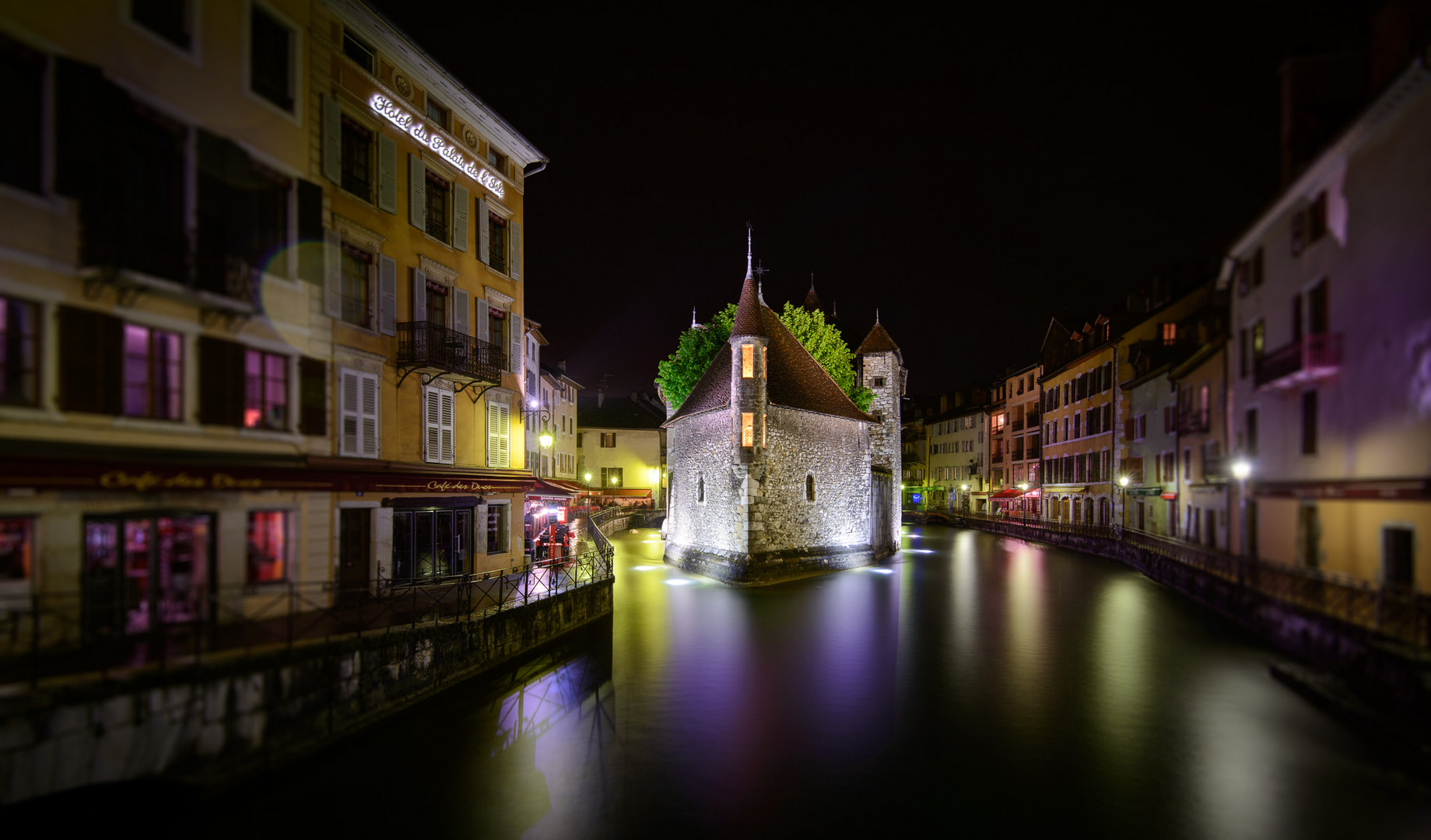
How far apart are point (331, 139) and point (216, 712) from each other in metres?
9.24

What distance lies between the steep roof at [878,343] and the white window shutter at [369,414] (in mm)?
28830

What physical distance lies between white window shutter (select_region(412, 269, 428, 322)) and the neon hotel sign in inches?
105

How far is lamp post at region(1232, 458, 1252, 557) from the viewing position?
227 inches

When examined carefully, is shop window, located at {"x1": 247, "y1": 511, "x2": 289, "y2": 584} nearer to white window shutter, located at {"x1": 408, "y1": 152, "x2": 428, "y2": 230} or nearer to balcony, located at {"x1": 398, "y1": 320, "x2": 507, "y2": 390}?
balcony, located at {"x1": 398, "y1": 320, "x2": 507, "y2": 390}

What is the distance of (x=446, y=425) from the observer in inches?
600

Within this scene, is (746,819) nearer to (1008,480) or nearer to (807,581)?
(807,581)

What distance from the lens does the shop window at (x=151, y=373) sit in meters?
6.98

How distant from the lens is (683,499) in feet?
102

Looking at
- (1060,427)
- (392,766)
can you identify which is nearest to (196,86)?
(392,766)

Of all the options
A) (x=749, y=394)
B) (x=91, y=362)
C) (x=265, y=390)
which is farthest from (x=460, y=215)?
(x=749, y=394)

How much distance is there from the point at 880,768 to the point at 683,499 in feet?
71.6

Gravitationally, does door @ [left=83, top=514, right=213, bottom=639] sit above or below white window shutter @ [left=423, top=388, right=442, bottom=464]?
below

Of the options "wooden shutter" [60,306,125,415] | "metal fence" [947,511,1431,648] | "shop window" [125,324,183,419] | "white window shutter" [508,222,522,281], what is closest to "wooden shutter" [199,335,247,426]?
"shop window" [125,324,183,419]

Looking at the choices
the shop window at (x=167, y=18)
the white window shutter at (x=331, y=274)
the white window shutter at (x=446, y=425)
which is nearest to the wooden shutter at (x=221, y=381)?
the white window shutter at (x=331, y=274)
